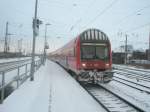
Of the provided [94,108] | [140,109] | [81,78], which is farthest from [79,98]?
[81,78]

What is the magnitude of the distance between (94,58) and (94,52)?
0.36 m

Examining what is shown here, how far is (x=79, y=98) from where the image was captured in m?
10.7

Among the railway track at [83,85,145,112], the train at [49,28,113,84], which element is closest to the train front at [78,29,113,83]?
the train at [49,28,113,84]

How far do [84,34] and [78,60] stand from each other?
1.65 metres

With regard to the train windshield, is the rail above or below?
below

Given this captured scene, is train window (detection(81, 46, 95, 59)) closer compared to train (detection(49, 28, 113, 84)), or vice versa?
train (detection(49, 28, 113, 84))

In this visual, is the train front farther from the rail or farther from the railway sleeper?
the rail

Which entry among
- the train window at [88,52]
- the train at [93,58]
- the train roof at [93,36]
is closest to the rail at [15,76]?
the train at [93,58]

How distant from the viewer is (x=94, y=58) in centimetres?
1504

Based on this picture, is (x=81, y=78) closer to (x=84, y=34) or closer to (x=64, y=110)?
(x=84, y=34)

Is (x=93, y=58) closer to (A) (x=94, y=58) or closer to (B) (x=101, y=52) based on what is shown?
(A) (x=94, y=58)

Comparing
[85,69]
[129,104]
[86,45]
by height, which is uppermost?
[86,45]

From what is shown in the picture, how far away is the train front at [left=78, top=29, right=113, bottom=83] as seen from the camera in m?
14.7

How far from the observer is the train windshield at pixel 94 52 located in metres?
15.1
